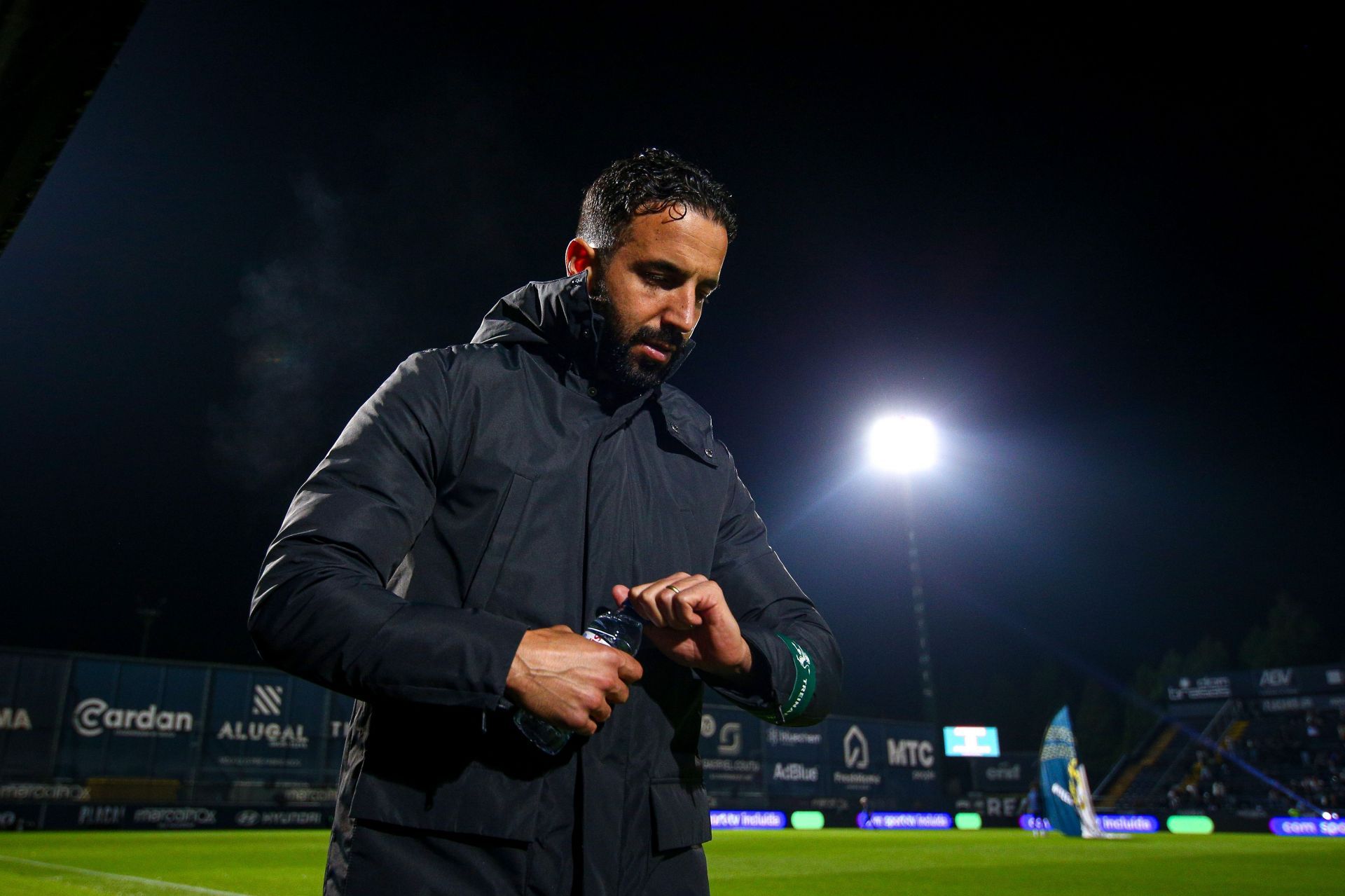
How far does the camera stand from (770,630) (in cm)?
169

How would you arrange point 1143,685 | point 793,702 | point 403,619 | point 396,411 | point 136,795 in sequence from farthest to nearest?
point 1143,685 → point 136,795 → point 793,702 → point 396,411 → point 403,619

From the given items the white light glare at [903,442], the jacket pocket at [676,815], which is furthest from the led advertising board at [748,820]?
the jacket pocket at [676,815]

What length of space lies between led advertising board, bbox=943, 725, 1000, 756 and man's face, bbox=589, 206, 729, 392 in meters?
47.7

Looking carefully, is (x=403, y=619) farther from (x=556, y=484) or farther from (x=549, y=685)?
(x=556, y=484)

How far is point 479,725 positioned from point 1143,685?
244ft

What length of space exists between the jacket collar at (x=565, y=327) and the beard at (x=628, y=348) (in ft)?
0.06

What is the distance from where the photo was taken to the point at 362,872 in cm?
134

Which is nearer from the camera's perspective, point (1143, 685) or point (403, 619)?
point (403, 619)

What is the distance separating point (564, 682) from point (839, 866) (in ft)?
47.0

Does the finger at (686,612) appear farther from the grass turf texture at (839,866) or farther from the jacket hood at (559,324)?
the grass turf texture at (839,866)

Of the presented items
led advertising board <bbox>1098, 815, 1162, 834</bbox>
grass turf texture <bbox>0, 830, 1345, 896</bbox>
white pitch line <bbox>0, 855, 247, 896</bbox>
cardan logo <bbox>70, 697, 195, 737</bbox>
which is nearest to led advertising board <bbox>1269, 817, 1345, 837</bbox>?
led advertising board <bbox>1098, 815, 1162, 834</bbox>

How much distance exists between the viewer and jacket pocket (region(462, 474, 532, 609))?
1.50 m

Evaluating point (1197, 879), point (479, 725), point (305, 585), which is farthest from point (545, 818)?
point (1197, 879)

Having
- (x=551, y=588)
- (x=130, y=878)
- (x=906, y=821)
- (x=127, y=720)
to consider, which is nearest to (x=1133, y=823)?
(x=906, y=821)
